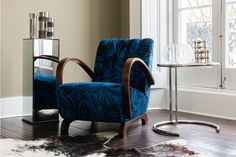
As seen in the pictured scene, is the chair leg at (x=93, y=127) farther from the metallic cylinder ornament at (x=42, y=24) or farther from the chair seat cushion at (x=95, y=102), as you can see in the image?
the metallic cylinder ornament at (x=42, y=24)

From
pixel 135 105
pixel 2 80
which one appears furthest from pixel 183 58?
pixel 2 80

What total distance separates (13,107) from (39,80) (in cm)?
53

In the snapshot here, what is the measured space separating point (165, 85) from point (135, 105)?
1.50 m

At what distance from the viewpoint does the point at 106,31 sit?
4273 millimetres

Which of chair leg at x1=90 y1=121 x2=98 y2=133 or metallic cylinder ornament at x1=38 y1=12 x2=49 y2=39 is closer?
chair leg at x1=90 y1=121 x2=98 y2=133

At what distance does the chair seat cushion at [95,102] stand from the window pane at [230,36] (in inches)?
50.4

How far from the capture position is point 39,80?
3.34 meters

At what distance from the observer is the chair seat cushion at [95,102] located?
2594 millimetres

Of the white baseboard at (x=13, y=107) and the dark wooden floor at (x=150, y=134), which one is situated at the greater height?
the white baseboard at (x=13, y=107)

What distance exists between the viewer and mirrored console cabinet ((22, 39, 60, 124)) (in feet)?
10.9

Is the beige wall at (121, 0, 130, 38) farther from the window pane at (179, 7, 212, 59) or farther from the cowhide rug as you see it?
the cowhide rug

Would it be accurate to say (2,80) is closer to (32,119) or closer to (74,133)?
(32,119)

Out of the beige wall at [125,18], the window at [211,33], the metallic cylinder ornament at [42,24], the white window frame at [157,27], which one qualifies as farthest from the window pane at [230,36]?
the metallic cylinder ornament at [42,24]

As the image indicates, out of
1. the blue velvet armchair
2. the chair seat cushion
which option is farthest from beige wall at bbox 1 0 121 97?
the chair seat cushion
